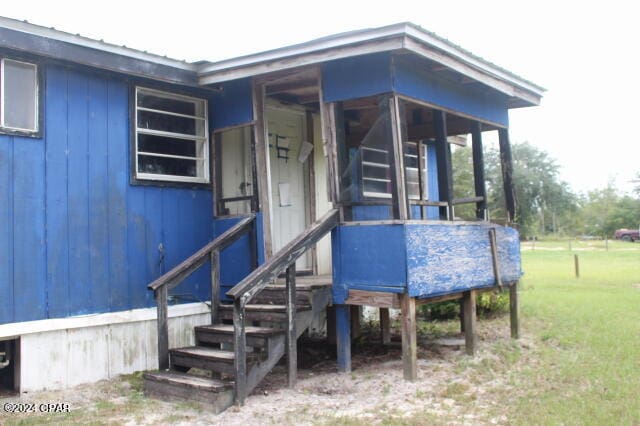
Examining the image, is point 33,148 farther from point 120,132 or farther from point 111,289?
point 111,289

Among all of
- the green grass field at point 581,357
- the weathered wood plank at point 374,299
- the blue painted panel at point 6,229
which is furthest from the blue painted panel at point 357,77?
the green grass field at point 581,357

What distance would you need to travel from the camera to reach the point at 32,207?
5.83 m

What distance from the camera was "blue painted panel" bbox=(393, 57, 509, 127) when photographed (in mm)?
6270

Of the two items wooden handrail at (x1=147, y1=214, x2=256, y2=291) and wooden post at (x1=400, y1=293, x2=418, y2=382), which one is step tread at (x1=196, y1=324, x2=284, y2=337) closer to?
wooden handrail at (x1=147, y1=214, x2=256, y2=291)

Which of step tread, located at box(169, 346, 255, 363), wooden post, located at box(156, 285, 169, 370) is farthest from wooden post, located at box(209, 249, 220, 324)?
wooden post, located at box(156, 285, 169, 370)

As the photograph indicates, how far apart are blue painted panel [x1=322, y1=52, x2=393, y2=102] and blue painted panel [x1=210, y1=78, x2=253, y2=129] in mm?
1037

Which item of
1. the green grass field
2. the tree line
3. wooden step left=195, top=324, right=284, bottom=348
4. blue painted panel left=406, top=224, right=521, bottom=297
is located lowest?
the green grass field

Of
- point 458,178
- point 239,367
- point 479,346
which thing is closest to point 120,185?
point 239,367

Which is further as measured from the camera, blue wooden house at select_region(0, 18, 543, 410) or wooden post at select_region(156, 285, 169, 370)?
wooden post at select_region(156, 285, 169, 370)

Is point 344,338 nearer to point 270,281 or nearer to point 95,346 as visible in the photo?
point 270,281

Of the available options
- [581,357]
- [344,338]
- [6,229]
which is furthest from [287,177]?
[581,357]

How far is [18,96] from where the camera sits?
5832mm

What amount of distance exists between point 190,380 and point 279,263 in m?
1.30

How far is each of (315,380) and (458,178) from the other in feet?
130
